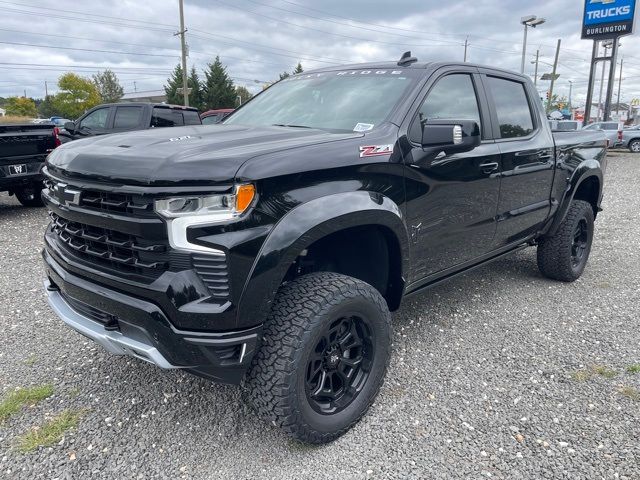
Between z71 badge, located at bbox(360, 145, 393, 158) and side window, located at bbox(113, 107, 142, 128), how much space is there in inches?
313

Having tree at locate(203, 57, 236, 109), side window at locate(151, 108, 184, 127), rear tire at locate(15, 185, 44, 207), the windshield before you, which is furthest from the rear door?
tree at locate(203, 57, 236, 109)

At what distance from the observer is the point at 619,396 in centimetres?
296

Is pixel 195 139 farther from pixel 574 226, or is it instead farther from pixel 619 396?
pixel 574 226

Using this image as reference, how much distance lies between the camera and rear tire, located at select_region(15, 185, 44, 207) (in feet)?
27.2

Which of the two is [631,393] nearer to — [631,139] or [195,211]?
[195,211]

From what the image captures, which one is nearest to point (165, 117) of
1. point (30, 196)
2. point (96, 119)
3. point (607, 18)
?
point (96, 119)

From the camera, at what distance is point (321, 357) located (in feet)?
8.23

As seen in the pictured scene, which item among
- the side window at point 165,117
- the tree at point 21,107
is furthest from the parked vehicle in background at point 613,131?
the tree at point 21,107

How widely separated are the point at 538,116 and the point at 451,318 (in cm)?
191

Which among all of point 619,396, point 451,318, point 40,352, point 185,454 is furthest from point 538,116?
point 40,352

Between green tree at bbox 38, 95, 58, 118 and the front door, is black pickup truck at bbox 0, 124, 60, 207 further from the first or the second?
green tree at bbox 38, 95, 58, 118

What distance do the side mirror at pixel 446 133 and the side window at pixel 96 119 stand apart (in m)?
8.47

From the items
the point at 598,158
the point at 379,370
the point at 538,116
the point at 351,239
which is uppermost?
the point at 538,116

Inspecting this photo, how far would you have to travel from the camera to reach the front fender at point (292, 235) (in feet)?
6.98
